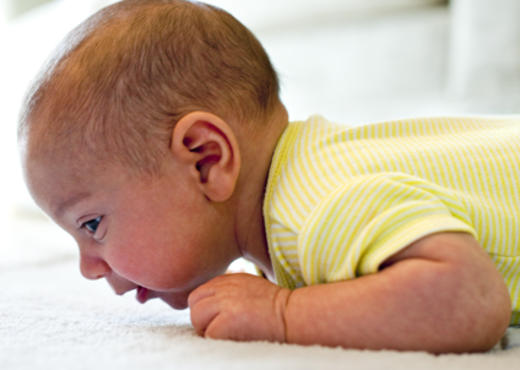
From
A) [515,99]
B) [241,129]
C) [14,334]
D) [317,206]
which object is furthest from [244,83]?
[515,99]

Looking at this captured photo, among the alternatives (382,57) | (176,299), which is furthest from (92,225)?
(382,57)

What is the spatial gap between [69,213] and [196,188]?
164 mm

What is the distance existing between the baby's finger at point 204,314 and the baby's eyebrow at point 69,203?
8.0 inches

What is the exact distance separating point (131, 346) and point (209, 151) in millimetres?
262

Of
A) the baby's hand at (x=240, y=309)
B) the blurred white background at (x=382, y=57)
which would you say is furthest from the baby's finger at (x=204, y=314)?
the blurred white background at (x=382, y=57)

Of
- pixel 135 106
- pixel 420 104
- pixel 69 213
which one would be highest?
pixel 135 106

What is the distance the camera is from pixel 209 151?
28.9 inches

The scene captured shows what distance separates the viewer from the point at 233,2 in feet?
6.56

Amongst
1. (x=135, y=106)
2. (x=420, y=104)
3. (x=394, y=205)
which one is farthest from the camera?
(x=420, y=104)

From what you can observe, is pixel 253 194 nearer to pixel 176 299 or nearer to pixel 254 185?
pixel 254 185

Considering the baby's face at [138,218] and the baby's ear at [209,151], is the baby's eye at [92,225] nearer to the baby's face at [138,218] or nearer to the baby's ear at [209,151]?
the baby's face at [138,218]

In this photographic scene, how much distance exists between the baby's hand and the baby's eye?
→ 17 cm

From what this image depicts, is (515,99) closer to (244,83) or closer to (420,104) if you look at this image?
(420,104)

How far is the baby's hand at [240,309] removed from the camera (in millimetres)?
596
